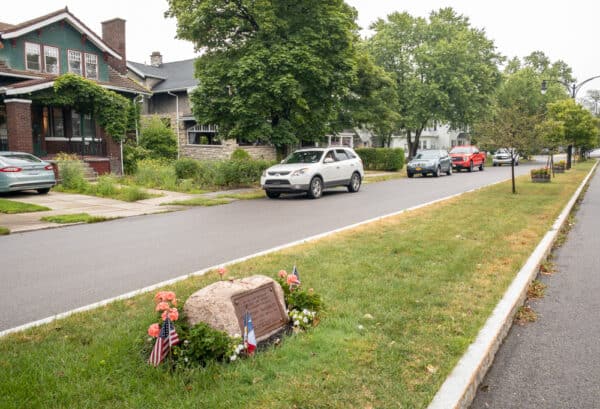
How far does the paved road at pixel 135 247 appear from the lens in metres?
6.11

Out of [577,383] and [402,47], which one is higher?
[402,47]

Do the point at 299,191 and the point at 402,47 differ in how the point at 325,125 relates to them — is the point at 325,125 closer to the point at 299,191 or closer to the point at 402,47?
the point at 299,191

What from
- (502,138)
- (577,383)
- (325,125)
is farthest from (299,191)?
(577,383)

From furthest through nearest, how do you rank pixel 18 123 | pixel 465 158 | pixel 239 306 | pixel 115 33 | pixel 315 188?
pixel 465 158
pixel 115 33
pixel 18 123
pixel 315 188
pixel 239 306

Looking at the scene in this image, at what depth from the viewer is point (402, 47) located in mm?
47250

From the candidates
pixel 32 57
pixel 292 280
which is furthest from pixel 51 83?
pixel 292 280

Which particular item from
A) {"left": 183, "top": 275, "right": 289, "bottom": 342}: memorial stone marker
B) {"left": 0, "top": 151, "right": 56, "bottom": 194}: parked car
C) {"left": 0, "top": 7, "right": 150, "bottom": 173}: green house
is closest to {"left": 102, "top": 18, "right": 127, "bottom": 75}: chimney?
{"left": 0, "top": 7, "right": 150, "bottom": 173}: green house

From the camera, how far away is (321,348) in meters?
4.11

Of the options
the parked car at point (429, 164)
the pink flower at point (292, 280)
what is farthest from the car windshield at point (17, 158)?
the parked car at point (429, 164)

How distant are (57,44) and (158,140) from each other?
28.1ft

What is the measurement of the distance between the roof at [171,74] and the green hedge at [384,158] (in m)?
13.0

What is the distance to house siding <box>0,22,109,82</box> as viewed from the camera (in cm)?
2481

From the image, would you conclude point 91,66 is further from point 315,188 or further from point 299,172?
point 315,188

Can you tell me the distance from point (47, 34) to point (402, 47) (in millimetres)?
30865
